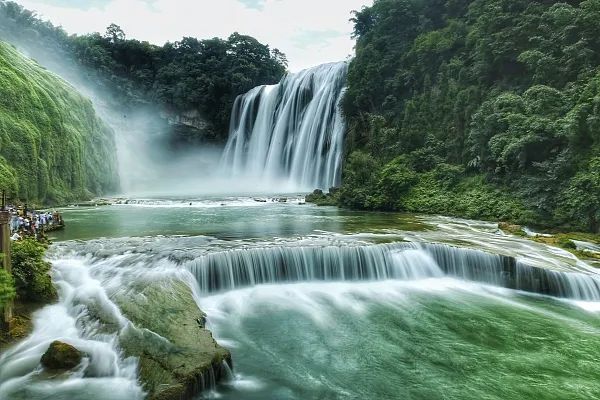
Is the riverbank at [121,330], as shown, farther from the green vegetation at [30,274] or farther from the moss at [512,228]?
the moss at [512,228]

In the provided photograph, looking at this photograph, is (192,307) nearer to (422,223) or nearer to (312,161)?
(422,223)

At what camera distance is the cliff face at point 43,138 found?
2200 cm

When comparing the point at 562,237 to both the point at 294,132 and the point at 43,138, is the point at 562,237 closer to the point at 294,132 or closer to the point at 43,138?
the point at 43,138

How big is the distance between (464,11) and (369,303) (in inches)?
1107

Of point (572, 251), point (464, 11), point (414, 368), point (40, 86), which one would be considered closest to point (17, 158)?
point (40, 86)

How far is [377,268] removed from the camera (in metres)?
11.8

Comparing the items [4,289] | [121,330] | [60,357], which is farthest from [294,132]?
[4,289]

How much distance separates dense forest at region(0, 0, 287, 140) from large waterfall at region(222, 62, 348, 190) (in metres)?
5.56

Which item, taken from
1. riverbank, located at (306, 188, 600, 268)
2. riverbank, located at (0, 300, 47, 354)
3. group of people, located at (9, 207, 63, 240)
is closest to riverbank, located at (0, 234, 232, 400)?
riverbank, located at (0, 300, 47, 354)

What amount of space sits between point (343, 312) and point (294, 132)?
3333 centimetres

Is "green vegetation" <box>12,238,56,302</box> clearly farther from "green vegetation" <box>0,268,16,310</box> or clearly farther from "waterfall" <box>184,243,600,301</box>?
"waterfall" <box>184,243,600,301</box>

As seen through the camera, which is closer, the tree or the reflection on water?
the reflection on water

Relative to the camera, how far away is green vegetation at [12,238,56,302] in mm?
7820

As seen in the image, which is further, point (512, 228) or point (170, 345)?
point (512, 228)
